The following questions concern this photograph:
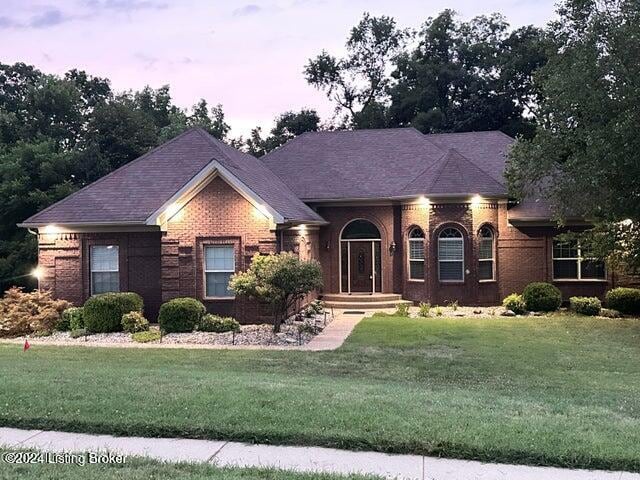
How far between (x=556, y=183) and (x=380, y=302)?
754cm

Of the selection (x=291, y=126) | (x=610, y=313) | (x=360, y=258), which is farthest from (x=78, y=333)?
(x=291, y=126)

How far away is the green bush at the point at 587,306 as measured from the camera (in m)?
19.5

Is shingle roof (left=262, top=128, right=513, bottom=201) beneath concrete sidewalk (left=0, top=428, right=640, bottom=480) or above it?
above

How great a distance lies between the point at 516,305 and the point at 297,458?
52.3 ft

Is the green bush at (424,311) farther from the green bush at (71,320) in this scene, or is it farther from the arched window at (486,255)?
the green bush at (71,320)

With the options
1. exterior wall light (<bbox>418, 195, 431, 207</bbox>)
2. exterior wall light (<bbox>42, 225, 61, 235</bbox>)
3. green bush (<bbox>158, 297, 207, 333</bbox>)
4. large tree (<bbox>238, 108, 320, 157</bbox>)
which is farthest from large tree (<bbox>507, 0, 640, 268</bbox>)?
large tree (<bbox>238, 108, 320, 157</bbox>)

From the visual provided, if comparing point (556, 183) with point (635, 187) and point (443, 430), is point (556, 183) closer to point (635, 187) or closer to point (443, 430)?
point (635, 187)

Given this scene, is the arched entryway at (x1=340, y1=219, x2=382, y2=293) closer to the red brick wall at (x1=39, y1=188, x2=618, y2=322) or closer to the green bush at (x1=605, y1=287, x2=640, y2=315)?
the red brick wall at (x1=39, y1=188, x2=618, y2=322)

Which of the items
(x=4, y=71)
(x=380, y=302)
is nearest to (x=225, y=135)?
(x=4, y=71)

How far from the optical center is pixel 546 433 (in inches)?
229

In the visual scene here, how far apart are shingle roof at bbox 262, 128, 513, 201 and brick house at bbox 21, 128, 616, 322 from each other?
8cm

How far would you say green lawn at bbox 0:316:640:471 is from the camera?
567 centimetres

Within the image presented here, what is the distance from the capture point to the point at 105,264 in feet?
61.5

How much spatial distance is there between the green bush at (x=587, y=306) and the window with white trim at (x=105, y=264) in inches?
584
